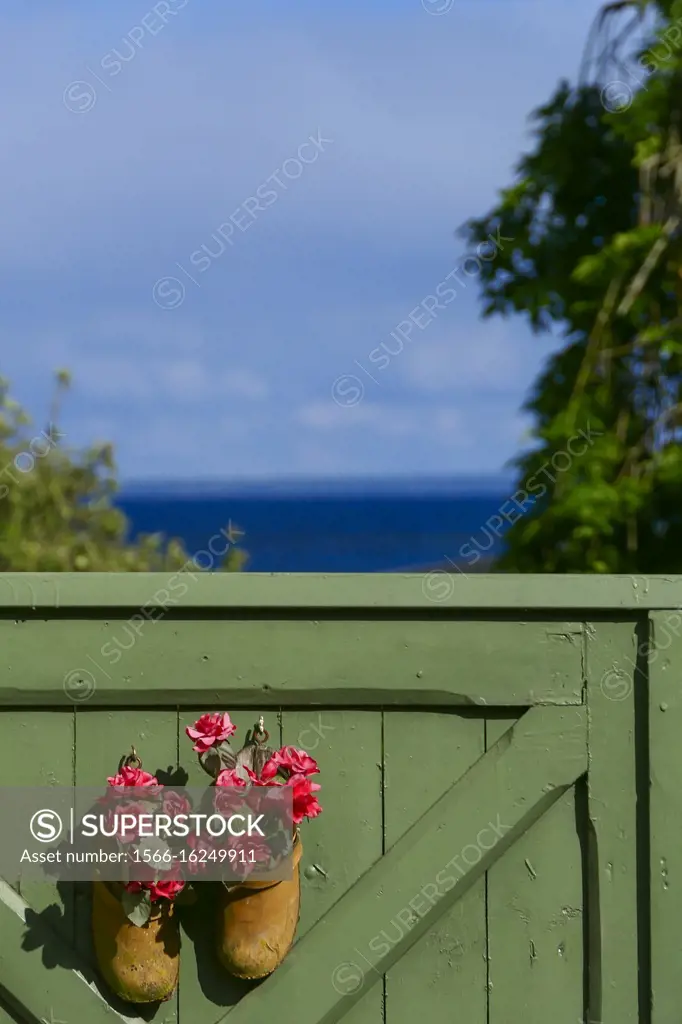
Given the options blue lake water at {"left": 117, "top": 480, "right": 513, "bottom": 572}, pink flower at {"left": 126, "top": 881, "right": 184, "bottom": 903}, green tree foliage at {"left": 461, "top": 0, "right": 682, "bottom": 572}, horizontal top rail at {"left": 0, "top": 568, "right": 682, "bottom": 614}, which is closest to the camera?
pink flower at {"left": 126, "top": 881, "right": 184, "bottom": 903}

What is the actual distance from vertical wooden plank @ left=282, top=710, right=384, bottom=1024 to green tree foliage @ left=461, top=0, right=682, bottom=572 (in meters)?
2.65

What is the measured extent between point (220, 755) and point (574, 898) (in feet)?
2.60

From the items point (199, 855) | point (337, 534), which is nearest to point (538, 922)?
point (199, 855)

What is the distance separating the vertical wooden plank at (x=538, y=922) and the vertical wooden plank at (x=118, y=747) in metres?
0.65

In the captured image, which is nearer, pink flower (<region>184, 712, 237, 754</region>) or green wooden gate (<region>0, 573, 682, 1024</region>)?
pink flower (<region>184, 712, 237, 754</region>)

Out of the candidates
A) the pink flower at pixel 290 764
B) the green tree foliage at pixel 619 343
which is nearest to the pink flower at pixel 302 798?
the pink flower at pixel 290 764

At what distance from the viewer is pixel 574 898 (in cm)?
235

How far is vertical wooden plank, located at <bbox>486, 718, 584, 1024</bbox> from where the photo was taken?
2334mm

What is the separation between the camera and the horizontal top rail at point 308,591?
2.28 meters

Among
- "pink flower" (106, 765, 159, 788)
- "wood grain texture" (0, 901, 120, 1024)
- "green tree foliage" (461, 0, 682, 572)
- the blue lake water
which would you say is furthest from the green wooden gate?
the blue lake water

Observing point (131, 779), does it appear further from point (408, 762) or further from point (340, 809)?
point (408, 762)

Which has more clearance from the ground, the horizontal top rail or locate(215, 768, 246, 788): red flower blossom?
the horizontal top rail

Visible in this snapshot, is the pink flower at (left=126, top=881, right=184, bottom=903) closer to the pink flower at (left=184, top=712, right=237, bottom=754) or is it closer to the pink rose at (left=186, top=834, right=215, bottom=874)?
the pink rose at (left=186, top=834, right=215, bottom=874)

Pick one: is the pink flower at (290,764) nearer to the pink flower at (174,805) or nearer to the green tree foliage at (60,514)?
the pink flower at (174,805)
